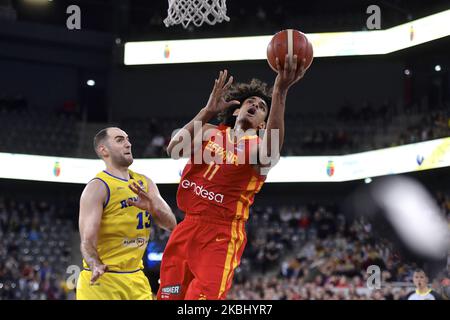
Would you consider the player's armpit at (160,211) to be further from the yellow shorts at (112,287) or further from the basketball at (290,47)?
the basketball at (290,47)

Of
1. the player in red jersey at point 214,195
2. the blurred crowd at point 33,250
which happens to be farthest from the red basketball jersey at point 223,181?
the blurred crowd at point 33,250

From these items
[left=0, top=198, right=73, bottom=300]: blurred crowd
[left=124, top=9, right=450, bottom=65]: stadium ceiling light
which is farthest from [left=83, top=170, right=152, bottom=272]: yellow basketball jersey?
[left=124, top=9, right=450, bottom=65]: stadium ceiling light

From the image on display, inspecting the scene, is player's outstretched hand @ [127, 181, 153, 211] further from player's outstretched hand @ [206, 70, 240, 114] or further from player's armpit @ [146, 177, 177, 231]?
player's outstretched hand @ [206, 70, 240, 114]

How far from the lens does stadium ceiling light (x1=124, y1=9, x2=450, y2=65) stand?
19125 millimetres

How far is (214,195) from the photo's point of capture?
5.18 meters

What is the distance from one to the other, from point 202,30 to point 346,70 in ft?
14.4

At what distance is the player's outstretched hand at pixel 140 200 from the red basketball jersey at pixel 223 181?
26 cm

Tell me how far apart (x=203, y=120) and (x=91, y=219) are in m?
1.04

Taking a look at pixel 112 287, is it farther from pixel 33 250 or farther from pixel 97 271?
pixel 33 250

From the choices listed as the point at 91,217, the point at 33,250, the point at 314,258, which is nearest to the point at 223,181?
the point at 91,217

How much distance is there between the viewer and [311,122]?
2131 centimetres

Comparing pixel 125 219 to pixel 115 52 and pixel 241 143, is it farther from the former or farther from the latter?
pixel 115 52

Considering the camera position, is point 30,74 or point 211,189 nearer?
point 211,189

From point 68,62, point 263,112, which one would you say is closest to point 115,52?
point 68,62
